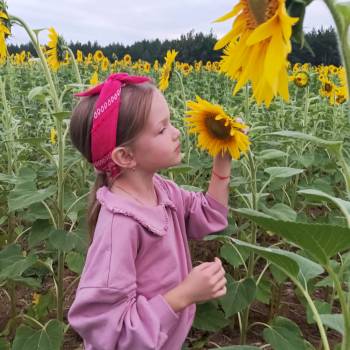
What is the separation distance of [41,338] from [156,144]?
0.76 m

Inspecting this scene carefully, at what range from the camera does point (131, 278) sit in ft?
3.84

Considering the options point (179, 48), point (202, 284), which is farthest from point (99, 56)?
point (202, 284)

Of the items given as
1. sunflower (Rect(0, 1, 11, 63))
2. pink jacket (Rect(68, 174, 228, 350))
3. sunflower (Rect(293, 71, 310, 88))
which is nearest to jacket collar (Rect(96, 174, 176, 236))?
pink jacket (Rect(68, 174, 228, 350))

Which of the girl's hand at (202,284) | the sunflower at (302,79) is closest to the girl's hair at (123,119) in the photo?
the girl's hand at (202,284)

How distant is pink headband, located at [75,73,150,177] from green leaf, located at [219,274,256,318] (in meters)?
0.58

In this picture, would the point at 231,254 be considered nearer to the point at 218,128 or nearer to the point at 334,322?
the point at 218,128

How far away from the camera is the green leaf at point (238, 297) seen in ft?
5.43

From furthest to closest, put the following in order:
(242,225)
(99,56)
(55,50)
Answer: (99,56), (55,50), (242,225)

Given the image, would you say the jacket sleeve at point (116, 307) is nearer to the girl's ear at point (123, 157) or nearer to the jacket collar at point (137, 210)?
the jacket collar at point (137, 210)

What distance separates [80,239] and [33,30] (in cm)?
68

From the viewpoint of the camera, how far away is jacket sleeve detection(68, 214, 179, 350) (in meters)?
1.12

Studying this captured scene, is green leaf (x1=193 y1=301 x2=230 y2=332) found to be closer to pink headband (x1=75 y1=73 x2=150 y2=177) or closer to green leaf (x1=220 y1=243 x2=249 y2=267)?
green leaf (x1=220 y1=243 x2=249 y2=267)

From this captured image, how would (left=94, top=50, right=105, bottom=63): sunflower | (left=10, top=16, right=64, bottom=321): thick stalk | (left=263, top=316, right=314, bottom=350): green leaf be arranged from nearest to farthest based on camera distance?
1. (left=263, top=316, right=314, bottom=350): green leaf
2. (left=10, top=16, right=64, bottom=321): thick stalk
3. (left=94, top=50, right=105, bottom=63): sunflower

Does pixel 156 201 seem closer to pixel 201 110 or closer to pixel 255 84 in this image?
pixel 201 110
